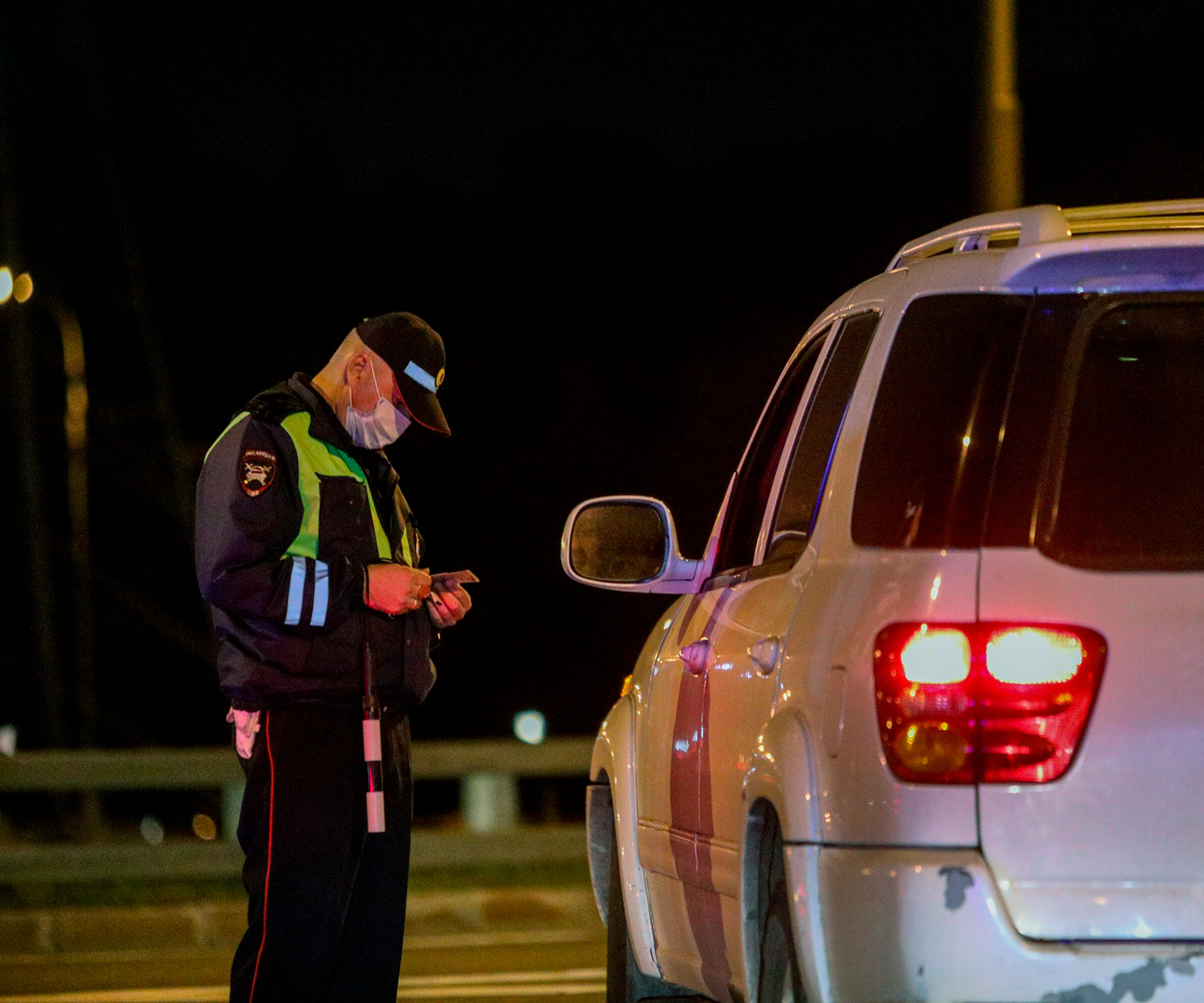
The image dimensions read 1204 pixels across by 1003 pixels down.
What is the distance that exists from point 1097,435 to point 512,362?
4607cm

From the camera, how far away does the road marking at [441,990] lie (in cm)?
885

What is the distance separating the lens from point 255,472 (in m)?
5.71

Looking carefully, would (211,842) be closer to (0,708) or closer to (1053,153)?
(1053,153)

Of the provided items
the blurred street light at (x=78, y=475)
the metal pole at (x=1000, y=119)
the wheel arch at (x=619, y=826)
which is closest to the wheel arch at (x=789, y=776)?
the wheel arch at (x=619, y=826)

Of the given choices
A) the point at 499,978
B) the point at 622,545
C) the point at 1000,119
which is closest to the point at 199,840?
the point at 499,978

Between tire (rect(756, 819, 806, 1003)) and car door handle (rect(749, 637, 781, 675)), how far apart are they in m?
0.29

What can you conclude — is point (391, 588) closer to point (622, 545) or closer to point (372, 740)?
point (372, 740)

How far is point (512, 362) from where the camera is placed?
49.7 metres

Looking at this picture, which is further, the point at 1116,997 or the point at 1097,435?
the point at 1097,435

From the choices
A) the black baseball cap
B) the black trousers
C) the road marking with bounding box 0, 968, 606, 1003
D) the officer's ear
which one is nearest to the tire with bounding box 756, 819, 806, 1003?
the black trousers

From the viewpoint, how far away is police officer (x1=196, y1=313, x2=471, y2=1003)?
224 inches

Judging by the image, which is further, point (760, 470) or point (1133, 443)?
point (760, 470)

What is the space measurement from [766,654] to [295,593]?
1.74m

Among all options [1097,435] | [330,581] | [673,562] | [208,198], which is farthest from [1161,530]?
[208,198]
